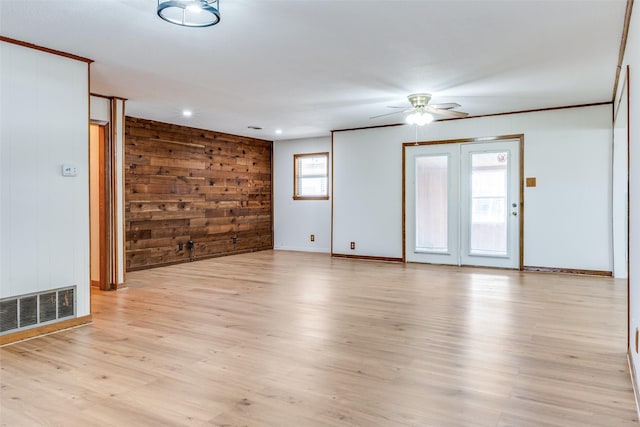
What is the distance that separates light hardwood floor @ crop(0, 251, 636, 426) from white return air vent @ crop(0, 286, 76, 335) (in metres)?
0.18

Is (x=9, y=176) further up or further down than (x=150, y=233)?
further up

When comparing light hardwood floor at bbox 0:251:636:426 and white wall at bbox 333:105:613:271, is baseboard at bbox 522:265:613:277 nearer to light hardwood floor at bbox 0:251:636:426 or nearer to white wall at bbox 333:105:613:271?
white wall at bbox 333:105:613:271

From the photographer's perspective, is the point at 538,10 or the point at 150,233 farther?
Result: the point at 150,233

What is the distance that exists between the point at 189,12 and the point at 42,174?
1875 mm

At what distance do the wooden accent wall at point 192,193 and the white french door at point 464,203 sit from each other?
3.35 metres

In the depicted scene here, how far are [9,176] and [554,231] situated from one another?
21.4ft

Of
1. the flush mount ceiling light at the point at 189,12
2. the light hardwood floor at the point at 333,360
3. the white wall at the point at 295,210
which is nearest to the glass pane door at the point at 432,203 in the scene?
the light hardwood floor at the point at 333,360

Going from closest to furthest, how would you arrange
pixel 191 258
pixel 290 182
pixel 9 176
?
pixel 9 176, pixel 191 258, pixel 290 182

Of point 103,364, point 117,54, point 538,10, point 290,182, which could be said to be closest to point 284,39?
point 117,54

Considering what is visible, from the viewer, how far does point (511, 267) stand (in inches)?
263

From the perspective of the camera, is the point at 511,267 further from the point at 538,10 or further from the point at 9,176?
the point at 9,176

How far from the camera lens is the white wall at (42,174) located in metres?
3.47

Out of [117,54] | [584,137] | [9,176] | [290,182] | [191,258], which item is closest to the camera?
[9,176]

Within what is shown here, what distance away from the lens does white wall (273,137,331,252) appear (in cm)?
917
